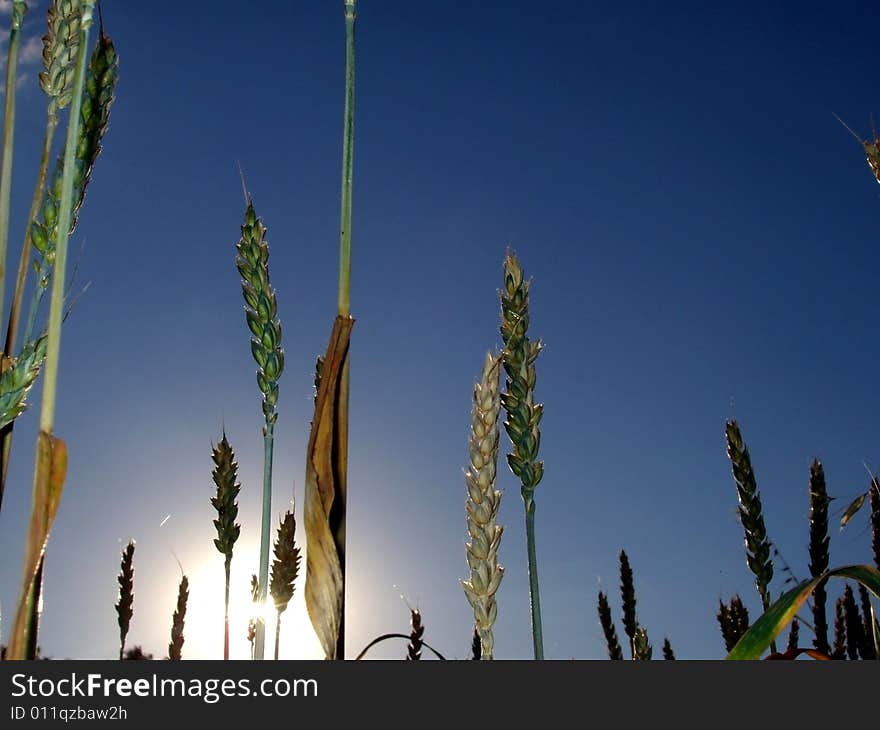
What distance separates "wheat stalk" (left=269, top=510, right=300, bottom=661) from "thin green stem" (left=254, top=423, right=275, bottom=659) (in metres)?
1.09

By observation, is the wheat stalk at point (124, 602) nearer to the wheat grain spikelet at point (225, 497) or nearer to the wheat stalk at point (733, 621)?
the wheat grain spikelet at point (225, 497)

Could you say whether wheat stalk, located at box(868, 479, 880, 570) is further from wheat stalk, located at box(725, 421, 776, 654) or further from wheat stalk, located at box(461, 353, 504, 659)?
wheat stalk, located at box(461, 353, 504, 659)

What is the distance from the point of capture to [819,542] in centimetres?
374

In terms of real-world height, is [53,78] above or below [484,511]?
above

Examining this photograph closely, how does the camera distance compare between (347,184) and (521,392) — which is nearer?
(347,184)

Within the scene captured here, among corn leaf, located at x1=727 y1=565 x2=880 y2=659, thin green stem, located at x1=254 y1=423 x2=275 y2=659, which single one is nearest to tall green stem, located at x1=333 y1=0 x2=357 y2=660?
thin green stem, located at x1=254 y1=423 x2=275 y2=659

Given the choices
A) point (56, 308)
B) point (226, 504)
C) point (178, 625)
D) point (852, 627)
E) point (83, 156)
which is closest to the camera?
point (56, 308)

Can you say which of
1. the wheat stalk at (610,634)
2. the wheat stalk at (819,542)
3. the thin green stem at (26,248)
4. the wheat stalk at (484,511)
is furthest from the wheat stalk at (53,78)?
the wheat stalk at (610,634)

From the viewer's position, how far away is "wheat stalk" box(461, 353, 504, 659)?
1894 mm

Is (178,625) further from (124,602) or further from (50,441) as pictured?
(50,441)

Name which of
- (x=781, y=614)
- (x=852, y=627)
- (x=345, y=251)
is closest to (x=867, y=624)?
(x=852, y=627)

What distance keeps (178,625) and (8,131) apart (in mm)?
4536
